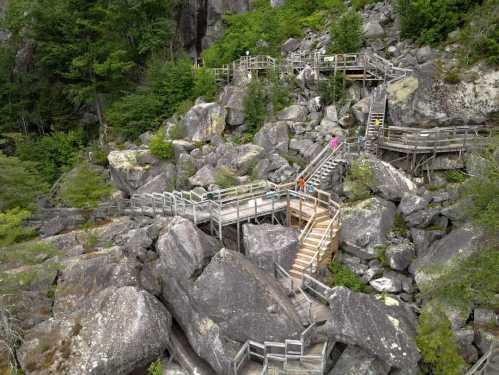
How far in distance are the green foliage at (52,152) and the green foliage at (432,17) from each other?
88.3ft

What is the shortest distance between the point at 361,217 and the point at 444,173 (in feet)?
16.6

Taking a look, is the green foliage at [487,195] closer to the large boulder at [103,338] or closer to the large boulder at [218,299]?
the large boulder at [218,299]

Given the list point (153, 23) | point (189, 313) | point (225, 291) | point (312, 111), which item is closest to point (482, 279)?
point (225, 291)

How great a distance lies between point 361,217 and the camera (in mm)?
14852

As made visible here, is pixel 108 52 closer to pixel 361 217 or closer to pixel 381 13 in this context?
pixel 381 13

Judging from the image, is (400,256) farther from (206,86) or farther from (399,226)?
(206,86)

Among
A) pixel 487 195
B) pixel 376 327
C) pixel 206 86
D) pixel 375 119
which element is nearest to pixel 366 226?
pixel 487 195

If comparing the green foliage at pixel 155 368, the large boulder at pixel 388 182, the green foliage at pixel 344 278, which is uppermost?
the large boulder at pixel 388 182

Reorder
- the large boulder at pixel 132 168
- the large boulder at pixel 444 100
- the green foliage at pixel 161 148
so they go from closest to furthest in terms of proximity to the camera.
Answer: the large boulder at pixel 444 100 < the large boulder at pixel 132 168 < the green foliage at pixel 161 148

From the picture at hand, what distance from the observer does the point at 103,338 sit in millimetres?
10609

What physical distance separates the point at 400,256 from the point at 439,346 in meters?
3.87

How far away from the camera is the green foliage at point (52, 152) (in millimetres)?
28841

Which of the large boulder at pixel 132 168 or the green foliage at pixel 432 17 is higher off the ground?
the green foliage at pixel 432 17

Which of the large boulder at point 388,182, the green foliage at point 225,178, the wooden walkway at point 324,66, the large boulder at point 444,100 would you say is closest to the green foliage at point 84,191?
the green foliage at point 225,178
